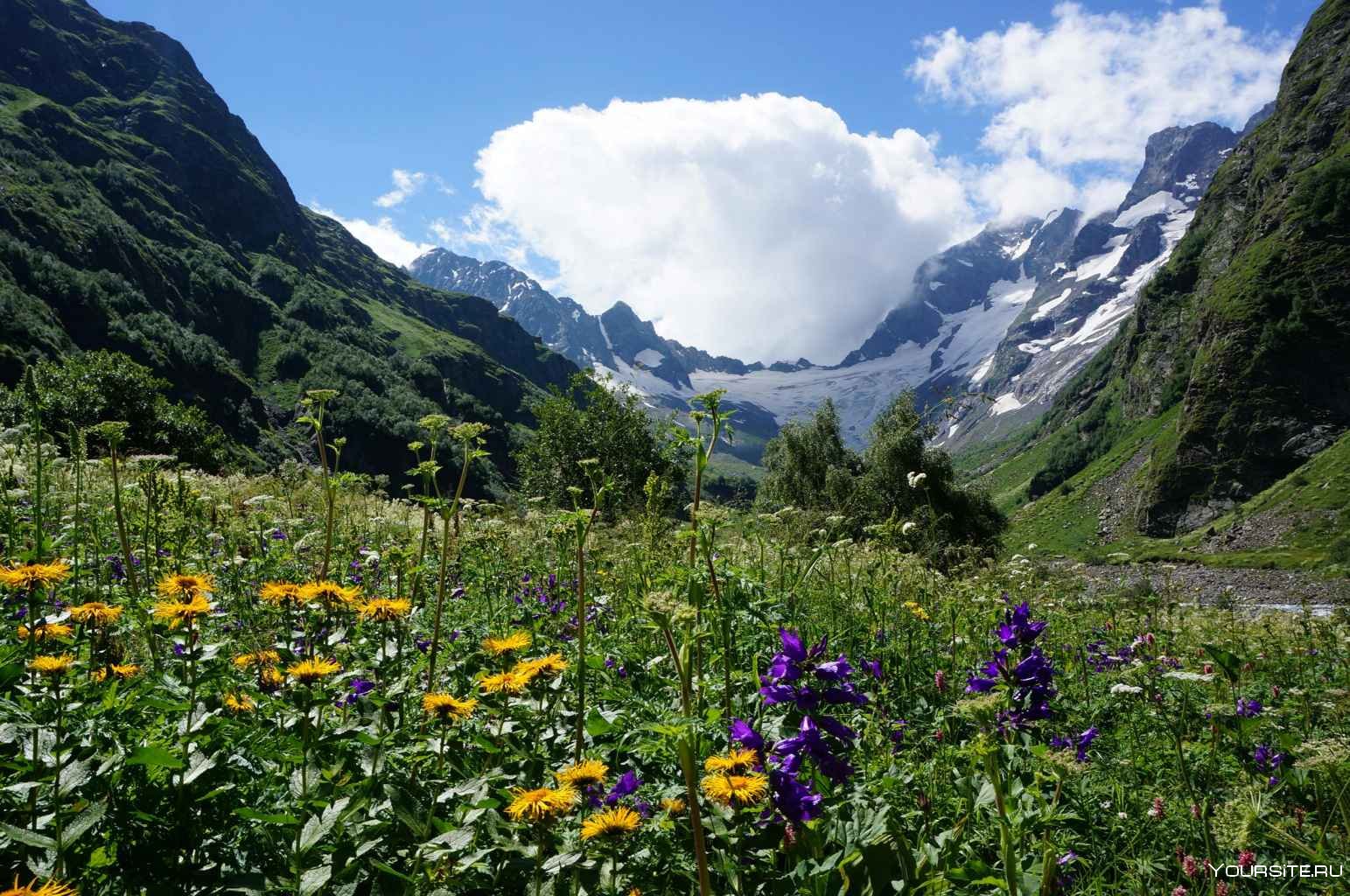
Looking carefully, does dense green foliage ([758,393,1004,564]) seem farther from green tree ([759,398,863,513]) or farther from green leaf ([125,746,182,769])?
green leaf ([125,746,182,769])

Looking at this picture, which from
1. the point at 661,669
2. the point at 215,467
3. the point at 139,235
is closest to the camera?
the point at 661,669

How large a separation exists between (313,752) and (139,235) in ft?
558

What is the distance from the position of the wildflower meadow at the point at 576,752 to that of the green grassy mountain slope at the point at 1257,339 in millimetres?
94026

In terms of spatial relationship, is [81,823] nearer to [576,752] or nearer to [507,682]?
→ [507,682]

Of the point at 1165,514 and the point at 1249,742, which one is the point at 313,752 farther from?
the point at 1165,514

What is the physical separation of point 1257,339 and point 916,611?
455 feet

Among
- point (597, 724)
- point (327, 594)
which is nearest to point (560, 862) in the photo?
point (597, 724)

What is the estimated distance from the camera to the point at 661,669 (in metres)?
4.59

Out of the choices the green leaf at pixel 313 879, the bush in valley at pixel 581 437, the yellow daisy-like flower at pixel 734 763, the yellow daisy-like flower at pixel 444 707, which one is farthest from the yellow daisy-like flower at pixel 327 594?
the bush in valley at pixel 581 437

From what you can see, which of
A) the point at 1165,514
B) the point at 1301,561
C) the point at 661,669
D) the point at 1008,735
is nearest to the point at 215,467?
the point at 661,669

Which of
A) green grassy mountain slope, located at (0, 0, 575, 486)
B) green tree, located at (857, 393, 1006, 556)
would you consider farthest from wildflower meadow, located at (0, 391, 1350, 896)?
green grassy mountain slope, located at (0, 0, 575, 486)

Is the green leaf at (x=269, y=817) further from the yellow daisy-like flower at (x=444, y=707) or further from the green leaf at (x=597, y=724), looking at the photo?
the green leaf at (x=597, y=724)

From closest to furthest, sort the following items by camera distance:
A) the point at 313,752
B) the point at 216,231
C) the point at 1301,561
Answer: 1. the point at 313,752
2. the point at 1301,561
3. the point at 216,231

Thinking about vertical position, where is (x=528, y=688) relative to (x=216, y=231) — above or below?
below
